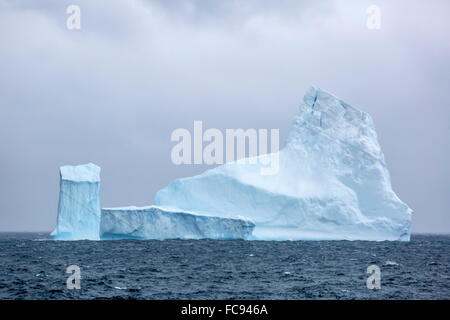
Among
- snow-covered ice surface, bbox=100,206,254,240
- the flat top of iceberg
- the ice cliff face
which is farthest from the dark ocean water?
the flat top of iceberg

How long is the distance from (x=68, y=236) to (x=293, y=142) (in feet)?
42.2

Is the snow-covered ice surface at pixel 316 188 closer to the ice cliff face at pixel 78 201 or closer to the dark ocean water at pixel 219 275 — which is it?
the ice cliff face at pixel 78 201

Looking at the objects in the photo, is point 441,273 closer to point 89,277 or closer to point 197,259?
point 197,259

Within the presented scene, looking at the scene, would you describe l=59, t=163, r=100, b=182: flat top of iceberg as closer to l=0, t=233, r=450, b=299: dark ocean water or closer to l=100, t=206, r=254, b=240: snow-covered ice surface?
l=100, t=206, r=254, b=240: snow-covered ice surface

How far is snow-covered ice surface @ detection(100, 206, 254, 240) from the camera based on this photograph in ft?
111

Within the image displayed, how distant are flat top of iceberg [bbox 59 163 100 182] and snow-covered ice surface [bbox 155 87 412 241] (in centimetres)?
409

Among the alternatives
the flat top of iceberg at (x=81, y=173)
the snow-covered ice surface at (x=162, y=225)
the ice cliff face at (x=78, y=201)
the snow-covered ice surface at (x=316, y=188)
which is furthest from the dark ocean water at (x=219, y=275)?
the snow-covered ice surface at (x=316, y=188)

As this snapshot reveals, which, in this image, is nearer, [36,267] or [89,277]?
[89,277]

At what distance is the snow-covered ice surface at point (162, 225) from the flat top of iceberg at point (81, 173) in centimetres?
191

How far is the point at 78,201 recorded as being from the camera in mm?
34188

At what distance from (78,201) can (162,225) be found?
426 centimetres

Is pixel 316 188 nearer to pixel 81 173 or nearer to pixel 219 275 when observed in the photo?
pixel 81 173
